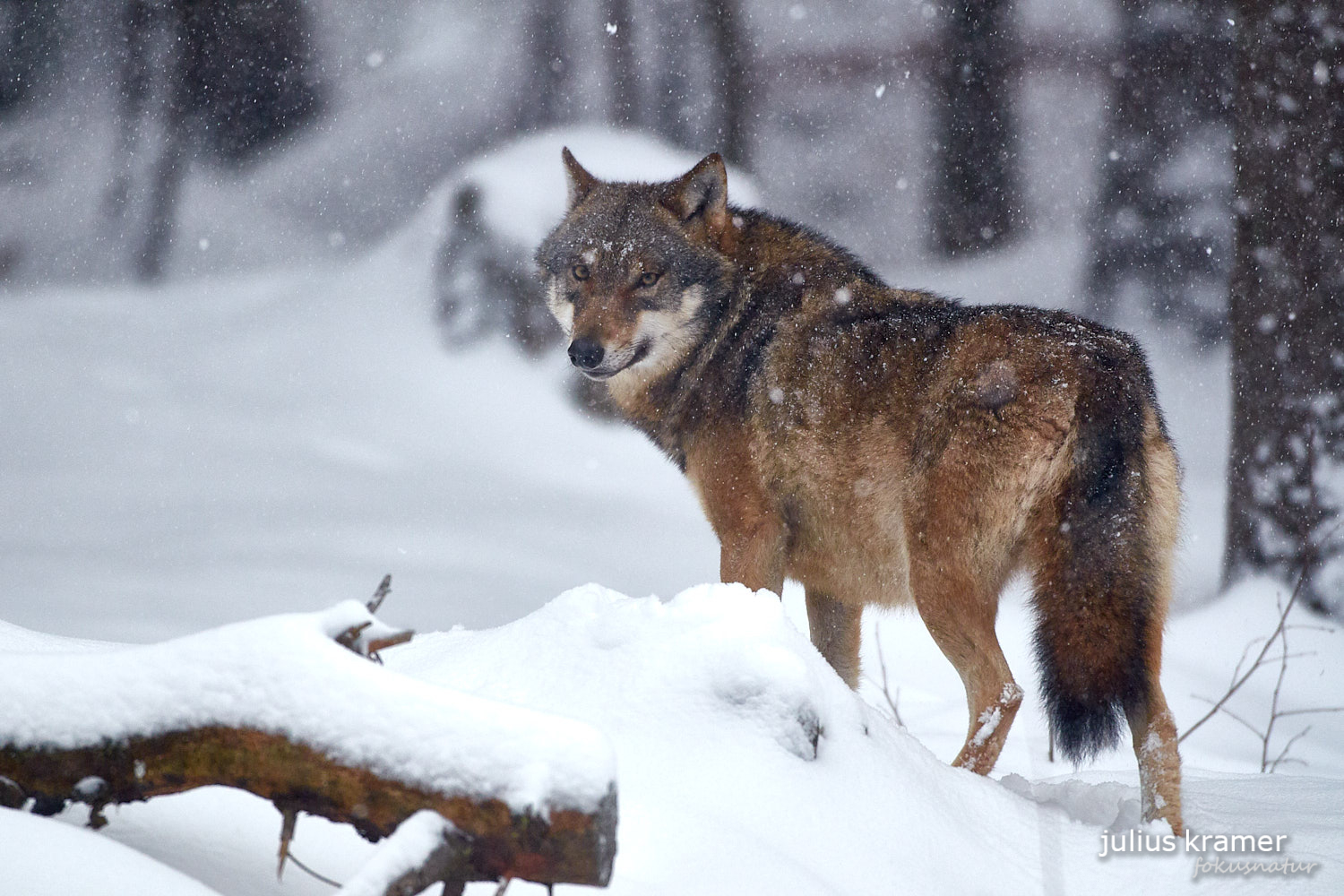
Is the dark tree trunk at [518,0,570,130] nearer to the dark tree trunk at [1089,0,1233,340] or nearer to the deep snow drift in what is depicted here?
the dark tree trunk at [1089,0,1233,340]

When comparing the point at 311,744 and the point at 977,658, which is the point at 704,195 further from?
the point at 311,744

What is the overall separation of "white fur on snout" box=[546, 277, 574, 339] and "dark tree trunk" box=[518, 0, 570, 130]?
6572 mm

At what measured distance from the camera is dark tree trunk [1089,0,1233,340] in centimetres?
827

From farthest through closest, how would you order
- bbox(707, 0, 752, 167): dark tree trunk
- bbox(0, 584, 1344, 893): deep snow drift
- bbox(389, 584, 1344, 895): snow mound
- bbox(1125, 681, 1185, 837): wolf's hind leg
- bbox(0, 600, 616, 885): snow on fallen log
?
bbox(707, 0, 752, 167): dark tree trunk < bbox(1125, 681, 1185, 837): wolf's hind leg < bbox(389, 584, 1344, 895): snow mound < bbox(0, 584, 1344, 893): deep snow drift < bbox(0, 600, 616, 885): snow on fallen log

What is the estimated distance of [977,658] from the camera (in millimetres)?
2787

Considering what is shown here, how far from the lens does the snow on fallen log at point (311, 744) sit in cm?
104

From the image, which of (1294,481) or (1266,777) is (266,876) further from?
(1294,481)

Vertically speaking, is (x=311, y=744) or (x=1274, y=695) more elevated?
(x=1274, y=695)

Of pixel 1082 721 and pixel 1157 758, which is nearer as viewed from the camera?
pixel 1082 721

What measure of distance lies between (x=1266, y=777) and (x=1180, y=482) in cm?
99

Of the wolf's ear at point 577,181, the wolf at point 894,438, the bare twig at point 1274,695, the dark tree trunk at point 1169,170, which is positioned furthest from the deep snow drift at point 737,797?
the dark tree trunk at point 1169,170

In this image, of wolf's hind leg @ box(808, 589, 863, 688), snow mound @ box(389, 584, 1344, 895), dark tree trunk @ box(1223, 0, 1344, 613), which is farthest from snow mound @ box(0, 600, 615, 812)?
dark tree trunk @ box(1223, 0, 1344, 613)

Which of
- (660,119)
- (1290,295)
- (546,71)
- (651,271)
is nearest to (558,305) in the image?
(651,271)

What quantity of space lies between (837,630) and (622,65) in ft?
25.5
